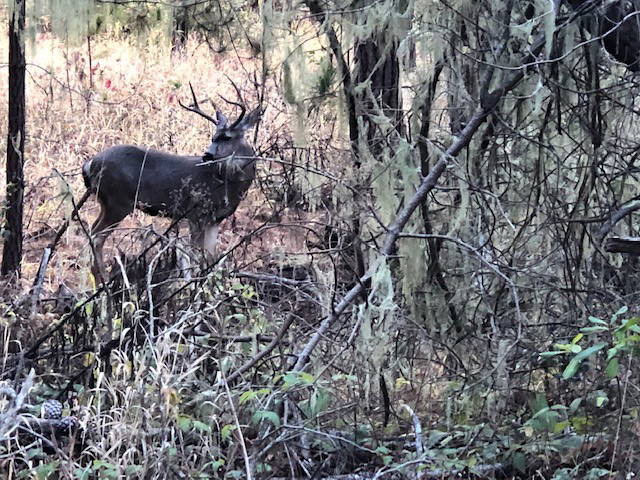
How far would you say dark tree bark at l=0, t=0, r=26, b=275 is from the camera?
22.4 feet

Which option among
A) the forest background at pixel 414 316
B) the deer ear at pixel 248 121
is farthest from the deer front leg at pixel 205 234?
the forest background at pixel 414 316

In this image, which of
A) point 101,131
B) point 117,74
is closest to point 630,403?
point 101,131

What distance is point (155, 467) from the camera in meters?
3.12

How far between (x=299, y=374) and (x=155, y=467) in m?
0.76

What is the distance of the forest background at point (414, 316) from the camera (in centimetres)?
342

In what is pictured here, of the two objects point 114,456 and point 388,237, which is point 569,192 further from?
point 114,456

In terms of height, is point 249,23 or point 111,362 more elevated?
point 249,23

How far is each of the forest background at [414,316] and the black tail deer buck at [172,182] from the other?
2.84m

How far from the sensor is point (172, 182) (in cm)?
819

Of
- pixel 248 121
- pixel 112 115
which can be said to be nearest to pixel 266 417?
pixel 248 121

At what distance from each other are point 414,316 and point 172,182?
4.21m

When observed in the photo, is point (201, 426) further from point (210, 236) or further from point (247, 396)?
point (210, 236)

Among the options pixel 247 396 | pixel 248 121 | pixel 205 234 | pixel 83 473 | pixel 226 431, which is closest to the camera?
pixel 83 473

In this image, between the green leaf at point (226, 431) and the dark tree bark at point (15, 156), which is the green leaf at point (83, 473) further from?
the dark tree bark at point (15, 156)
